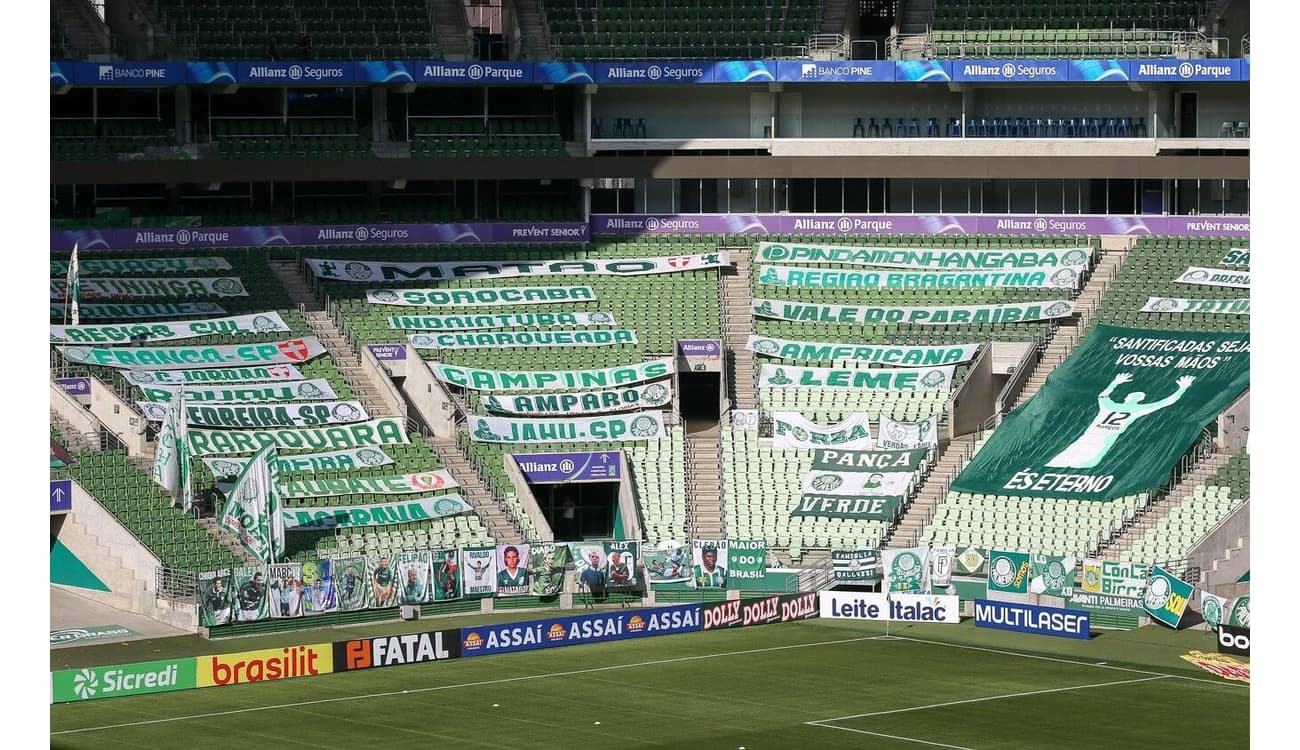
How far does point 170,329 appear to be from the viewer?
61000 millimetres

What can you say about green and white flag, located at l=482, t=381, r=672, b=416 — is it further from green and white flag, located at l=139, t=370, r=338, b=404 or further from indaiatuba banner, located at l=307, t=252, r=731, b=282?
indaiatuba banner, located at l=307, t=252, r=731, b=282

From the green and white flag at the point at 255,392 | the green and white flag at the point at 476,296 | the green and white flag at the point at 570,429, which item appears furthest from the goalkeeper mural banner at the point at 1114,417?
the green and white flag at the point at 255,392

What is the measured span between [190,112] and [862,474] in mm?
30861

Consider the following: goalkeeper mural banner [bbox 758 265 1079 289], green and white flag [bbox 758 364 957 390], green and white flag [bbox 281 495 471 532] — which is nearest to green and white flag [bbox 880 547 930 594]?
green and white flag [bbox 758 364 957 390]

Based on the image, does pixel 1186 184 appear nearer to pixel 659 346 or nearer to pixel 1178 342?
pixel 1178 342

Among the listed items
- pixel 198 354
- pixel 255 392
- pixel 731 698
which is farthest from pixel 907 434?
pixel 198 354

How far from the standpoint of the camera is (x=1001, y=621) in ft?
155

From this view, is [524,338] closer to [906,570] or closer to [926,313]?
[926,313]

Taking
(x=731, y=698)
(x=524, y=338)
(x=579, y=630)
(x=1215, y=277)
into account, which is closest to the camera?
(x=731, y=698)

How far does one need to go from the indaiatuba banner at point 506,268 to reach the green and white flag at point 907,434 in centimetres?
1285

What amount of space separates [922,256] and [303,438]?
24.9 m

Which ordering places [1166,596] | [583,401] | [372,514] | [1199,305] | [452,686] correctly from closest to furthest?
[452,686] < [1166,596] < [372,514] < [583,401] < [1199,305]

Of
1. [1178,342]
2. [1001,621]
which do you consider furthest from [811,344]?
[1001,621]

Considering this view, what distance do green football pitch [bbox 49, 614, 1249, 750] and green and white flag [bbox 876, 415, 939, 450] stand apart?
423 inches
